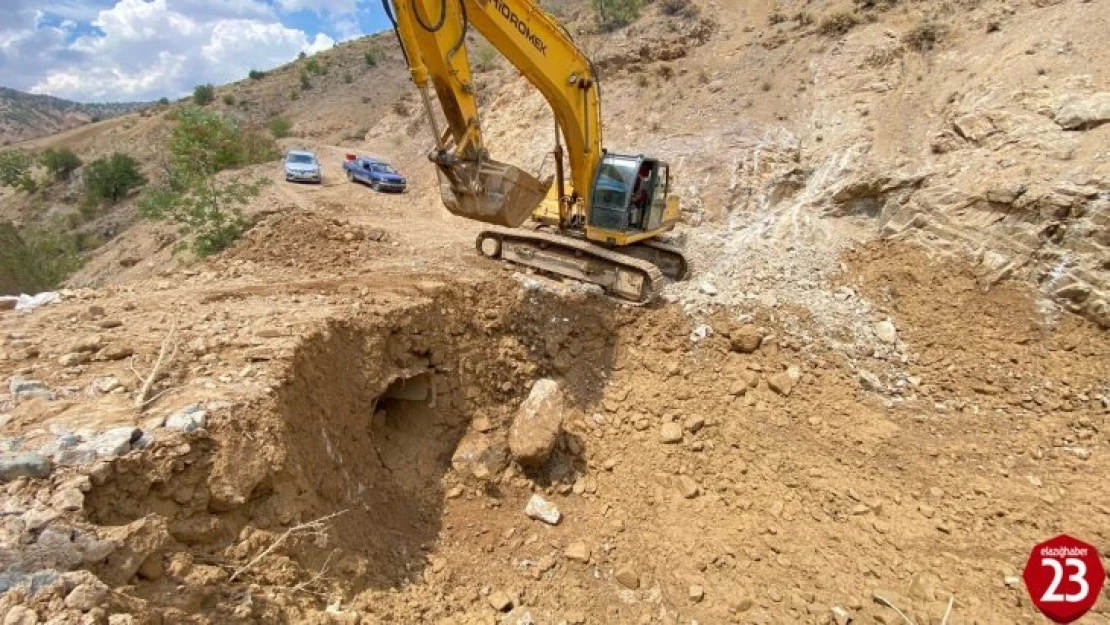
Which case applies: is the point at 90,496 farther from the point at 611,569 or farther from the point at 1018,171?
the point at 1018,171

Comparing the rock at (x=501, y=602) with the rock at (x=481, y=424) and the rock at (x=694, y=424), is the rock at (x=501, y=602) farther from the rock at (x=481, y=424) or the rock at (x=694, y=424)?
the rock at (x=694, y=424)

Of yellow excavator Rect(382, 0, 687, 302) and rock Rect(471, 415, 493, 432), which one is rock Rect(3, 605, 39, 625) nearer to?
rock Rect(471, 415, 493, 432)

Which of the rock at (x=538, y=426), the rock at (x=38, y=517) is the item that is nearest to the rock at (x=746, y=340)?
the rock at (x=538, y=426)

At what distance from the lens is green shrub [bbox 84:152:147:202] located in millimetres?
30375

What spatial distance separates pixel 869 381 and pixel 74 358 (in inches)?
321

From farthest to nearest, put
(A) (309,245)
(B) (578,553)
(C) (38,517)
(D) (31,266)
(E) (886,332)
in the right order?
(D) (31,266)
(A) (309,245)
(E) (886,332)
(B) (578,553)
(C) (38,517)

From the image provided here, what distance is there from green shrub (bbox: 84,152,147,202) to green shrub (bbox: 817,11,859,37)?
3362cm

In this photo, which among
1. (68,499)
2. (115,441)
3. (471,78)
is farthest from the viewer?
(471,78)

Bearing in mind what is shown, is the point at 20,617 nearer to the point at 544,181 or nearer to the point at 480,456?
the point at 480,456

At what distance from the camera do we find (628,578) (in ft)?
17.8

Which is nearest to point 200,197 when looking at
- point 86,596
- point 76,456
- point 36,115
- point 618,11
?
point 76,456

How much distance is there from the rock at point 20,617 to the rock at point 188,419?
1498 millimetres

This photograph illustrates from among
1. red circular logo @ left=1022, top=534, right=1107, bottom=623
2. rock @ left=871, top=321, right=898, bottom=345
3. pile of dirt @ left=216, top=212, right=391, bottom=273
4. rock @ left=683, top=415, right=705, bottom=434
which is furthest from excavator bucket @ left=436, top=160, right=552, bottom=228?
red circular logo @ left=1022, top=534, right=1107, bottom=623

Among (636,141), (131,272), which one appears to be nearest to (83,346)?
(131,272)
